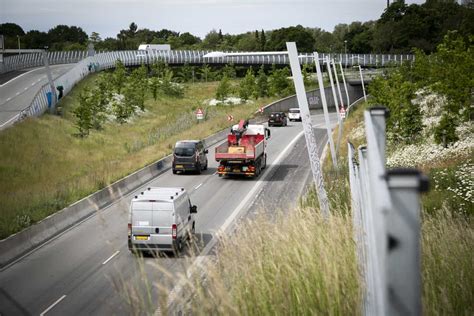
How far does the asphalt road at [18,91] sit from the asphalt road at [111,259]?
28.7 m

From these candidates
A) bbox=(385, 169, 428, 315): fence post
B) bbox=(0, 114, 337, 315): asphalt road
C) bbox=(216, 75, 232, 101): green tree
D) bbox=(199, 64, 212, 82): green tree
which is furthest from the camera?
bbox=(199, 64, 212, 82): green tree

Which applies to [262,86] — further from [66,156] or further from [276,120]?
[66,156]

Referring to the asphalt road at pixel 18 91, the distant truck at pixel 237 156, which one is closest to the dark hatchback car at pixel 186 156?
the distant truck at pixel 237 156

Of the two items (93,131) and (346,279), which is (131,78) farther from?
(346,279)

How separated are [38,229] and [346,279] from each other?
20.7 metres

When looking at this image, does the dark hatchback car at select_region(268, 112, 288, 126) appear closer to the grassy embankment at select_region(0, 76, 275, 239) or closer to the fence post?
the grassy embankment at select_region(0, 76, 275, 239)

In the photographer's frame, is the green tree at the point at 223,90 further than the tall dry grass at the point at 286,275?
Yes

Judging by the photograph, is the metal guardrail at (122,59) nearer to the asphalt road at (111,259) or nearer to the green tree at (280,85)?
the green tree at (280,85)

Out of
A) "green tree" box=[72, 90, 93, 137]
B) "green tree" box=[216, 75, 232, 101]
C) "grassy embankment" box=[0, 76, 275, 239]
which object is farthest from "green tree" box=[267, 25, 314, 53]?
"green tree" box=[72, 90, 93, 137]

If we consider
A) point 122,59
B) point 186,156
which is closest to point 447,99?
point 186,156

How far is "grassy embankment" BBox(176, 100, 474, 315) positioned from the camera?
678 centimetres

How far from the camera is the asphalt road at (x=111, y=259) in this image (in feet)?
58.7

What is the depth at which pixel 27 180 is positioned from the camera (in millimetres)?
44000

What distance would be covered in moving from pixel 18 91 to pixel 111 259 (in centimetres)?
6144
